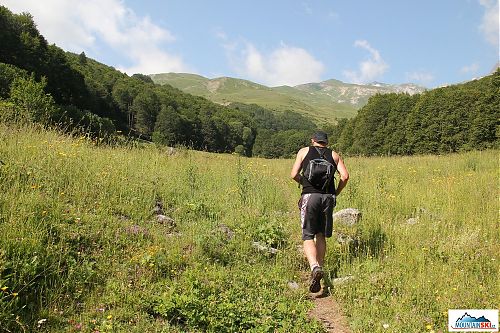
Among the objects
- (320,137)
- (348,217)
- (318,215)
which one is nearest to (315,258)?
(318,215)

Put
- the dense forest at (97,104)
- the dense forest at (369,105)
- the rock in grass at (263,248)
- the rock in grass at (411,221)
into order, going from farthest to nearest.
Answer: the dense forest at (369,105), the dense forest at (97,104), the rock in grass at (411,221), the rock in grass at (263,248)

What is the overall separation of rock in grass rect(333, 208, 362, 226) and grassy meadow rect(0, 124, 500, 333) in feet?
1.34

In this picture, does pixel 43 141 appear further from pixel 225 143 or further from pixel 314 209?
pixel 225 143

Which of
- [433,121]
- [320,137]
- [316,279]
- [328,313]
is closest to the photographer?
[328,313]

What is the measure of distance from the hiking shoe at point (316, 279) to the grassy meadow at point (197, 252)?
13 centimetres

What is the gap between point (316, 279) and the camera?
5.28 m

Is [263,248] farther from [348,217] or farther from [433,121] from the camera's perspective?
[433,121]

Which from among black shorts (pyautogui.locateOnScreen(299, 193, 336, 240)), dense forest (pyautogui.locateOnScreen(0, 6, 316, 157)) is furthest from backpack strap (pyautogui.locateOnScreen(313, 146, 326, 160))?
dense forest (pyautogui.locateOnScreen(0, 6, 316, 157))

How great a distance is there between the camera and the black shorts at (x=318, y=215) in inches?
223

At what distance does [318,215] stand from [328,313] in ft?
4.98

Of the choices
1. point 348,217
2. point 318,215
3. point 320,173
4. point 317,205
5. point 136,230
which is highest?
point 320,173

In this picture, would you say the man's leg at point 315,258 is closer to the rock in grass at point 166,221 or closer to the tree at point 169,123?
the rock in grass at point 166,221

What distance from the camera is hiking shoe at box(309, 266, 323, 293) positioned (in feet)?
17.3

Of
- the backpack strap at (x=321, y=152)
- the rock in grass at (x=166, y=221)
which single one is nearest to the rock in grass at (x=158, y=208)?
the rock in grass at (x=166, y=221)
